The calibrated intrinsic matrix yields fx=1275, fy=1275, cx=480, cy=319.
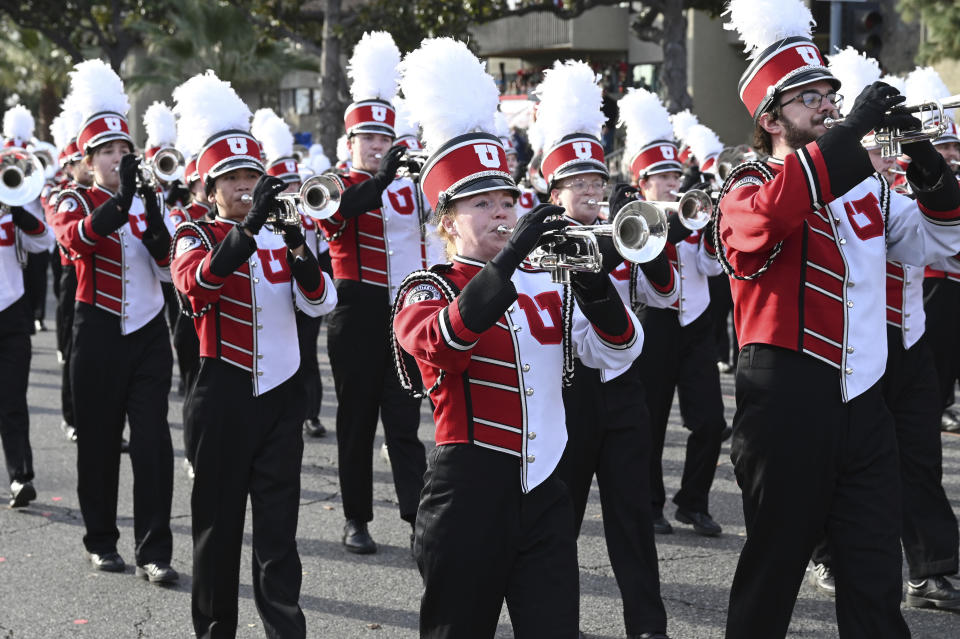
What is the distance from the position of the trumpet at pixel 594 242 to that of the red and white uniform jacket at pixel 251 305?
1734 mm

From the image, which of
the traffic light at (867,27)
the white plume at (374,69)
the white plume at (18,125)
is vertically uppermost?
the traffic light at (867,27)

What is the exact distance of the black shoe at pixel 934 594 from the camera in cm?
557

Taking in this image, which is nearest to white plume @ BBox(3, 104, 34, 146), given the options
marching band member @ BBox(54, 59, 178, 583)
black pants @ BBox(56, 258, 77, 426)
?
black pants @ BBox(56, 258, 77, 426)

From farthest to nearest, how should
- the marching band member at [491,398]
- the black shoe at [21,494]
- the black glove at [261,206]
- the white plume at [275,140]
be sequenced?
the white plume at [275,140] → the black shoe at [21,494] → the black glove at [261,206] → the marching band member at [491,398]

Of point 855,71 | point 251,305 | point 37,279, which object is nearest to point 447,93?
point 251,305

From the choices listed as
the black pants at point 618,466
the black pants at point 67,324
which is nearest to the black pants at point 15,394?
the black pants at point 67,324

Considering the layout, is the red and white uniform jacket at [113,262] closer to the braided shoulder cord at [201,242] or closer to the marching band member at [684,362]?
the braided shoulder cord at [201,242]

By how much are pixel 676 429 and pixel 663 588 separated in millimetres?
3836

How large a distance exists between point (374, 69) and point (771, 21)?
387cm

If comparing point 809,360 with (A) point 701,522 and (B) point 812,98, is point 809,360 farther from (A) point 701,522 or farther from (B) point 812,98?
(A) point 701,522

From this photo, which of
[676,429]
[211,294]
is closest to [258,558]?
[211,294]

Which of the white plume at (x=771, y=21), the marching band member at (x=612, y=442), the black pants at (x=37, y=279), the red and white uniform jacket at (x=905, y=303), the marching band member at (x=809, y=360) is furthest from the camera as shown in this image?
the black pants at (x=37, y=279)

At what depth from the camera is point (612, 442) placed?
539 cm

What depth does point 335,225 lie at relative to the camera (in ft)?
23.6
